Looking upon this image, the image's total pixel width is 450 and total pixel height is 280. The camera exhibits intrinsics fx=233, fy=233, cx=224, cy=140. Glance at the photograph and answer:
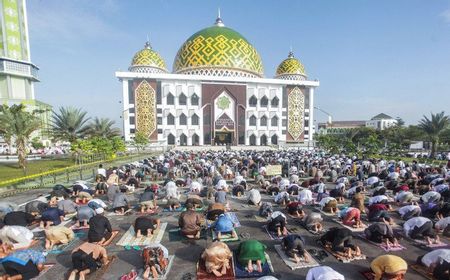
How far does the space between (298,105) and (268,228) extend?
150ft

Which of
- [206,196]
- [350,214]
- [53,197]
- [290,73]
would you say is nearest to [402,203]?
[350,214]

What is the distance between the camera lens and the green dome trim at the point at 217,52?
1923 inches

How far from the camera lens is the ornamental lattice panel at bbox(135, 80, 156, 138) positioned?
43.7m

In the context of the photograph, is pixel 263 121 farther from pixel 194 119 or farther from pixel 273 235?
pixel 273 235

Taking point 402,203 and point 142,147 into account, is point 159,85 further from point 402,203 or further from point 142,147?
point 402,203

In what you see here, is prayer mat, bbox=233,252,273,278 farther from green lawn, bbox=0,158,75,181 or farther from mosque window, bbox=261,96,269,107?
mosque window, bbox=261,96,269,107

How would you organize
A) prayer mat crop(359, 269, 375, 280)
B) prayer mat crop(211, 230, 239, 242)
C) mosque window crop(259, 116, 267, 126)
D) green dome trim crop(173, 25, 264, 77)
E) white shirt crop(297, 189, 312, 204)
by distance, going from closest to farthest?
prayer mat crop(359, 269, 375, 280) < prayer mat crop(211, 230, 239, 242) < white shirt crop(297, 189, 312, 204) < green dome trim crop(173, 25, 264, 77) < mosque window crop(259, 116, 267, 126)

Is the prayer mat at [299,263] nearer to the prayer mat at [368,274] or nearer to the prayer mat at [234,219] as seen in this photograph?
the prayer mat at [368,274]

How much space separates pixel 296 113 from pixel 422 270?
46.5 metres

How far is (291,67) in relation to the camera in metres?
53.9

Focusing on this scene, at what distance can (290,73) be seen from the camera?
2104 inches

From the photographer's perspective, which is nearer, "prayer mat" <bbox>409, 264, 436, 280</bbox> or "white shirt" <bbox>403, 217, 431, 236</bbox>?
"prayer mat" <bbox>409, 264, 436, 280</bbox>

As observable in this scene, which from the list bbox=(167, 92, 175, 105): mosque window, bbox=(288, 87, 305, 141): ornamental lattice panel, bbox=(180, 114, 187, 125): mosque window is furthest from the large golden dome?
bbox=(180, 114, 187, 125): mosque window

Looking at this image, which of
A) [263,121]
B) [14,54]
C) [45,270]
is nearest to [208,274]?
[45,270]
